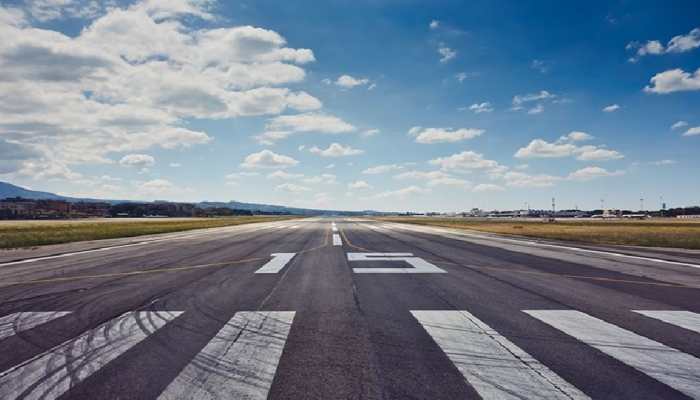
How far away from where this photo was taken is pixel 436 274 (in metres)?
9.45

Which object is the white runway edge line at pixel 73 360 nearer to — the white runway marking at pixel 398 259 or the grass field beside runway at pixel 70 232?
the white runway marking at pixel 398 259

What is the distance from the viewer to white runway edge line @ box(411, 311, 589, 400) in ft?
10.1

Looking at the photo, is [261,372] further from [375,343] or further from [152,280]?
[152,280]

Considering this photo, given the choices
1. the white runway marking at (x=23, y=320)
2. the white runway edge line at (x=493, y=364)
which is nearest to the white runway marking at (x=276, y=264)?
the white runway marking at (x=23, y=320)

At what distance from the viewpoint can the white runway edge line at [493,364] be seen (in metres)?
3.08

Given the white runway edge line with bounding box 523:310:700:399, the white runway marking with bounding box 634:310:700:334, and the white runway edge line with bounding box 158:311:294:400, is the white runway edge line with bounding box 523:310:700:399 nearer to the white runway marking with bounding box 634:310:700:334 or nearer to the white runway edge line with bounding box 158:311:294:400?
the white runway marking with bounding box 634:310:700:334

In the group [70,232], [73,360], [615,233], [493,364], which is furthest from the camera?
[615,233]

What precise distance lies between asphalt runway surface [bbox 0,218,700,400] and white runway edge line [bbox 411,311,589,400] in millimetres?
20

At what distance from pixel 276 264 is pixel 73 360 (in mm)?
7459

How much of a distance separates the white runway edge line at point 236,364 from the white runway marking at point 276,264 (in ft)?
15.4

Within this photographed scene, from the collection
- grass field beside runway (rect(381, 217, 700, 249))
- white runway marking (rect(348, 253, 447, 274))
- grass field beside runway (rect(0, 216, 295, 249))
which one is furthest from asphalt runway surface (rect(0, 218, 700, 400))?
grass field beside runway (rect(0, 216, 295, 249))

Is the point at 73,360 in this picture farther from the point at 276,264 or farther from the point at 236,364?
the point at 276,264

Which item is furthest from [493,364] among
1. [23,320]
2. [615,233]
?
[615,233]

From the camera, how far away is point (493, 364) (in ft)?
12.1
